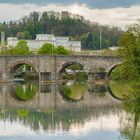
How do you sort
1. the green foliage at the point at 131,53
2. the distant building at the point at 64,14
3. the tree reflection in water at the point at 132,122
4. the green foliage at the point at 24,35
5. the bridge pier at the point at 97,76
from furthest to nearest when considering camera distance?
the distant building at the point at 64,14
the green foliage at the point at 24,35
the bridge pier at the point at 97,76
the green foliage at the point at 131,53
the tree reflection in water at the point at 132,122

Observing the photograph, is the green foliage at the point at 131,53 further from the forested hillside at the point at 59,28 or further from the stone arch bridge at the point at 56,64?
the forested hillside at the point at 59,28

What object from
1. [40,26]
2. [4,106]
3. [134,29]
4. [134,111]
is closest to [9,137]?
[134,111]

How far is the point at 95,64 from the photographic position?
81562mm

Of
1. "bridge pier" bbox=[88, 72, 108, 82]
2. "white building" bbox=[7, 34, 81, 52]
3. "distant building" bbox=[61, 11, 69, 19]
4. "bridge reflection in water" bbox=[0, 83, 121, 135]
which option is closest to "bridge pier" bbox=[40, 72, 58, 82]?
"bridge pier" bbox=[88, 72, 108, 82]

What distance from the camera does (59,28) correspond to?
18900 cm

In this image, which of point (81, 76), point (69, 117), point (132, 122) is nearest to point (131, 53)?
point (69, 117)

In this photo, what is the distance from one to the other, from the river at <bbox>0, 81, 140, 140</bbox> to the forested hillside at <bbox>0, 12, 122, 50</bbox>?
407 ft

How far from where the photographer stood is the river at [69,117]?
97.1 ft

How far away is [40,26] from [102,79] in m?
107

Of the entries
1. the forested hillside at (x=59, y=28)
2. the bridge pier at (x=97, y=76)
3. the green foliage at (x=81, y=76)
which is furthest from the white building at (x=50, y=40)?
the bridge pier at (x=97, y=76)

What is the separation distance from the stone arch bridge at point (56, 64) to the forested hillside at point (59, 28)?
9247 centimetres

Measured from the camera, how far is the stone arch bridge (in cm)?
8098

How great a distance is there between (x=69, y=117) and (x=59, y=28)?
15186 centimetres

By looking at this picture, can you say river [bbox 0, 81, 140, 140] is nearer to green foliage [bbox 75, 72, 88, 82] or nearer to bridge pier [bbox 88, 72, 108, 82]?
bridge pier [bbox 88, 72, 108, 82]
